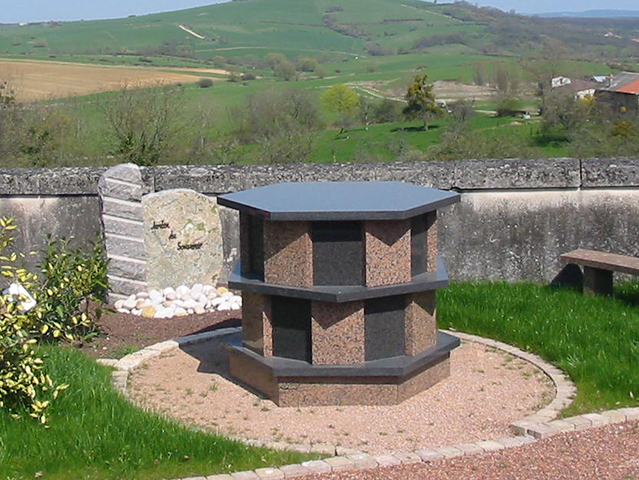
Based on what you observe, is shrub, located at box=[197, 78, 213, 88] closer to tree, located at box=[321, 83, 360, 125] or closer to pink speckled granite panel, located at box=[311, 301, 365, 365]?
tree, located at box=[321, 83, 360, 125]

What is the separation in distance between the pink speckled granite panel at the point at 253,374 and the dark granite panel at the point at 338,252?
90 cm

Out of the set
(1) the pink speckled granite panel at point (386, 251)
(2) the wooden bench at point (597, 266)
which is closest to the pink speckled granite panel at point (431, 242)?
(1) the pink speckled granite panel at point (386, 251)

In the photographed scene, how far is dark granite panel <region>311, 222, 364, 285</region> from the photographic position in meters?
6.95

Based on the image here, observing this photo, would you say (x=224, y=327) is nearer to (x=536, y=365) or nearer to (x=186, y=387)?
(x=186, y=387)

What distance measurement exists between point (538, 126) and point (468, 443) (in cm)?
3175

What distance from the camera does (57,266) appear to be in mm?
8789

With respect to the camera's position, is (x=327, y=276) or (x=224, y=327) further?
(x=224, y=327)

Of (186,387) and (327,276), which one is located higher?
(327,276)

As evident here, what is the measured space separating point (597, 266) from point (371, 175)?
8.89 feet

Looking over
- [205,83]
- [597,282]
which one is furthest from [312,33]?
[597,282]

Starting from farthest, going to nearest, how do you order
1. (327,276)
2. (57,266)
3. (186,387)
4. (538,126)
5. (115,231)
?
(538,126), (115,231), (57,266), (186,387), (327,276)

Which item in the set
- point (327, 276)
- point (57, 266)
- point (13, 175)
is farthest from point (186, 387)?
point (13, 175)

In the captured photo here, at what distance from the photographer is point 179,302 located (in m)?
10.1

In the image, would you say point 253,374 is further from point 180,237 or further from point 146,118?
point 146,118
